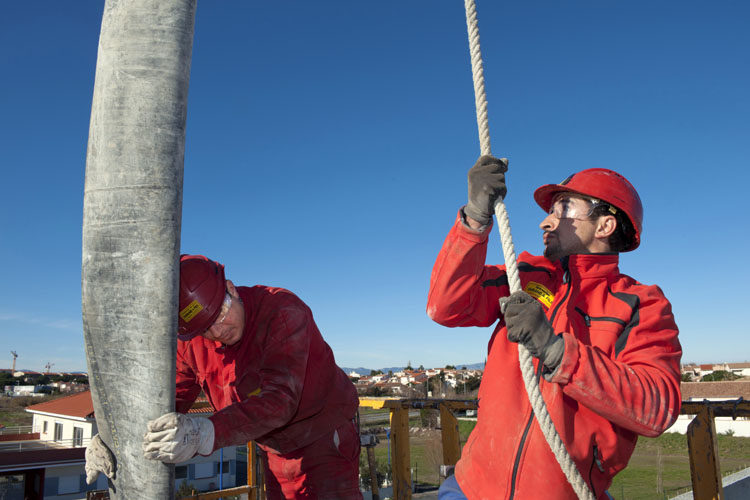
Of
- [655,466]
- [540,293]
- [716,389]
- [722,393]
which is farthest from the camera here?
[655,466]

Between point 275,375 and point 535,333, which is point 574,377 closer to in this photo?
point 535,333

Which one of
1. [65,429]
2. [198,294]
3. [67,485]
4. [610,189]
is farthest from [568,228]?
[65,429]

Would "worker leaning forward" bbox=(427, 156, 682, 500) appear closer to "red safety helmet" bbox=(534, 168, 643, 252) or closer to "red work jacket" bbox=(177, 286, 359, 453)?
"red safety helmet" bbox=(534, 168, 643, 252)

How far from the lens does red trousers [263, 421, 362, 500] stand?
9.96 ft

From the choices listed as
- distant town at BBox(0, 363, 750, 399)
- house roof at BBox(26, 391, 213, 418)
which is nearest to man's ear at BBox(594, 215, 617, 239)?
house roof at BBox(26, 391, 213, 418)

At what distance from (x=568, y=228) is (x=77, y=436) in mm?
29895

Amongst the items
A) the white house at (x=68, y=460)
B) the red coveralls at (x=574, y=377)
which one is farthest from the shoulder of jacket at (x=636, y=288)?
the white house at (x=68, y=460)

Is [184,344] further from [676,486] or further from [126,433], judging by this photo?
[676,486]

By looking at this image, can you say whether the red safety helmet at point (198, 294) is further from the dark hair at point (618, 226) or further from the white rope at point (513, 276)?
the dark hair at point (618, 226)

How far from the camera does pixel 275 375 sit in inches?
95.1

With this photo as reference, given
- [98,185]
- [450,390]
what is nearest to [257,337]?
[98,185]

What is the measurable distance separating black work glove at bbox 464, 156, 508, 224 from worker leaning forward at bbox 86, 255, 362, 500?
1.15m

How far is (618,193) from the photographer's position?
2141 millimetres

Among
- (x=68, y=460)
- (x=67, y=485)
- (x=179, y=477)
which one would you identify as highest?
(x=68, y=460)
